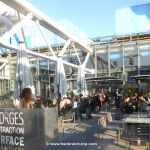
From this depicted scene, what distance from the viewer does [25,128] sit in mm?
4668

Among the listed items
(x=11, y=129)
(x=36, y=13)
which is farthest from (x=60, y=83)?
(x=11, y=129)

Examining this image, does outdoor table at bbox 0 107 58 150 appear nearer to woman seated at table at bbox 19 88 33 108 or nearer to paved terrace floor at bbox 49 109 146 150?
paved terrace floor at bbox 49 109 146 150

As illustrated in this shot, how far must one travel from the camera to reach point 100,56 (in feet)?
125

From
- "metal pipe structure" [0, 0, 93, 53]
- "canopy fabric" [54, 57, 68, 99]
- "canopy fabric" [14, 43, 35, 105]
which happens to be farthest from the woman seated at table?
"canopy fabric" [54, 57, 68, 99]

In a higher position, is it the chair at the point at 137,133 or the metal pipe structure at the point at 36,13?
the metal pipe structure at the point at 36,13

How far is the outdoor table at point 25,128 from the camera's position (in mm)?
4629

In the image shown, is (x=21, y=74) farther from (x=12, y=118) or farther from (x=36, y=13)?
(x=12, y=118)

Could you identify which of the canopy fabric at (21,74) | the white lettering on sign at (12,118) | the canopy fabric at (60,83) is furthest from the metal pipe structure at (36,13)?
the white lettering on sign at (12,118)

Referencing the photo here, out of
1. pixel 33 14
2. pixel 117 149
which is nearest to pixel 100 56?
pixel 33 14

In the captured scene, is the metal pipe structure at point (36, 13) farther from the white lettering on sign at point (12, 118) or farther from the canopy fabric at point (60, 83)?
the white lettering on sign at point (12, 118)

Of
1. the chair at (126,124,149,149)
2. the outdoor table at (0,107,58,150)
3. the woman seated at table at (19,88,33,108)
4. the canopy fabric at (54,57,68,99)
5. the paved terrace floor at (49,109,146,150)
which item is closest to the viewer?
the outdoor table at (0,107,58,150)

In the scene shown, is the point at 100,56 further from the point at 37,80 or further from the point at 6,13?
the point at 6,13

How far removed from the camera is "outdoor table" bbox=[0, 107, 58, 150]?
4.63 meters

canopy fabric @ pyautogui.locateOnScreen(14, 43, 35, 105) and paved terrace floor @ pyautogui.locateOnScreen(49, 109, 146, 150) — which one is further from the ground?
canopy fabric @ pyautogui.locateOnScreen(14, 43, 35, 105)
